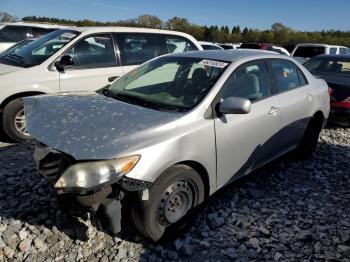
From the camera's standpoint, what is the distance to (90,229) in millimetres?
3236

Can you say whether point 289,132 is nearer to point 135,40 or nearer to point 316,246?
point 316,246

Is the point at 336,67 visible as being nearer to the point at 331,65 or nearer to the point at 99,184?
the point at 331,65

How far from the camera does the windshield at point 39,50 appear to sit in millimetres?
5590

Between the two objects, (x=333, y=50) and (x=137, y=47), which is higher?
(x=137, y=47)

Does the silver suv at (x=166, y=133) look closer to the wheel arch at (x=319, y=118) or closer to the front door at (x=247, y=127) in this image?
the front door at (x=247, y=127)

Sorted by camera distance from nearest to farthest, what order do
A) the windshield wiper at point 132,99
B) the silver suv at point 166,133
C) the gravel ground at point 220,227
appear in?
1. the silver suv at point 166,133
2. the gravel ground at point 220,227
3. the windshield wiper at point 132,99

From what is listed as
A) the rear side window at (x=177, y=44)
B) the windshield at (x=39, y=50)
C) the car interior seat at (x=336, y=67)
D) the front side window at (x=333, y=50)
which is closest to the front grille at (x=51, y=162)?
the windshield at (x=39, y=50)

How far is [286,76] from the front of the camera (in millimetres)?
4539

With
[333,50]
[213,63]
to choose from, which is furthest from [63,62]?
[333,50]

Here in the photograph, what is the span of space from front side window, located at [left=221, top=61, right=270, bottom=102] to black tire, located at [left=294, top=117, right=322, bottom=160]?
1449mm

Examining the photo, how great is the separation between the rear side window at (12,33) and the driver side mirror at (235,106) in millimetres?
12961

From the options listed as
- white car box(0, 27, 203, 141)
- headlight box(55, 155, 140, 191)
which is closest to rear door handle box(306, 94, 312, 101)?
white car box(0, 27, 203, 141)

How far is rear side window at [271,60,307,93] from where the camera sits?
431cm

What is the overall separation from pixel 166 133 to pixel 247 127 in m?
1.10
